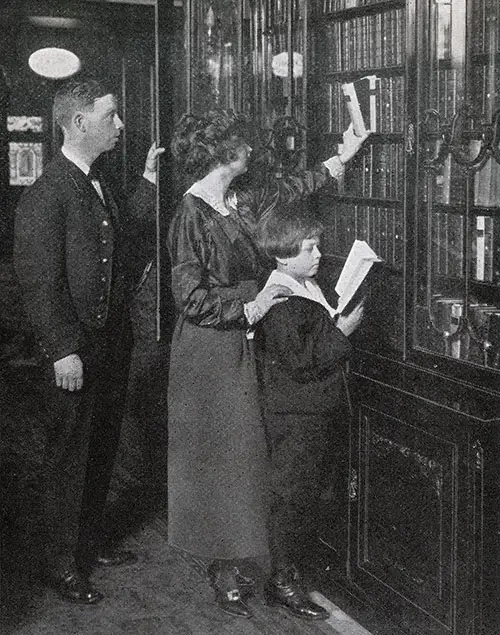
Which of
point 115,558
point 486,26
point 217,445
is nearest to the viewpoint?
point 486,26

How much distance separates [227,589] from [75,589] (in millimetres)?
537

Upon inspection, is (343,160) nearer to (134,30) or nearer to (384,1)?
(384,1)

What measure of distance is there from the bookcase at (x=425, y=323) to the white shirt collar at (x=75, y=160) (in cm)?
71

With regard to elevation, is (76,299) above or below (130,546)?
above

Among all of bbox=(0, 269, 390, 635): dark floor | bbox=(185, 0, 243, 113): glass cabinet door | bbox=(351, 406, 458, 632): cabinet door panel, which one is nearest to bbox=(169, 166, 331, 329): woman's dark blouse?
bbox=(351, 406, 458, 632): cabinet door panel

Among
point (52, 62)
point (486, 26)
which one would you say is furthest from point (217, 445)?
point (52, 62)

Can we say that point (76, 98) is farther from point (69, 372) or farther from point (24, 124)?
point (24, 124)

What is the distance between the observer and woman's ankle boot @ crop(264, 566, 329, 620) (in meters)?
3.21

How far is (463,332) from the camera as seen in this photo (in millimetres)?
2740

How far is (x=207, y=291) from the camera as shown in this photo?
3088mm

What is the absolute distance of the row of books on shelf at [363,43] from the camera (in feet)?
10.2

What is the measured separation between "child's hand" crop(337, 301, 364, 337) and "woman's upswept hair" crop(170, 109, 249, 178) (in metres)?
0.63

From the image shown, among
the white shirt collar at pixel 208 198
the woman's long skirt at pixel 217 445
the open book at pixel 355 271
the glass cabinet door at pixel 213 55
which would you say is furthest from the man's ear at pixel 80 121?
the open book at pixel 355 271

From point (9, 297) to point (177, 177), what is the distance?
3.94ft
